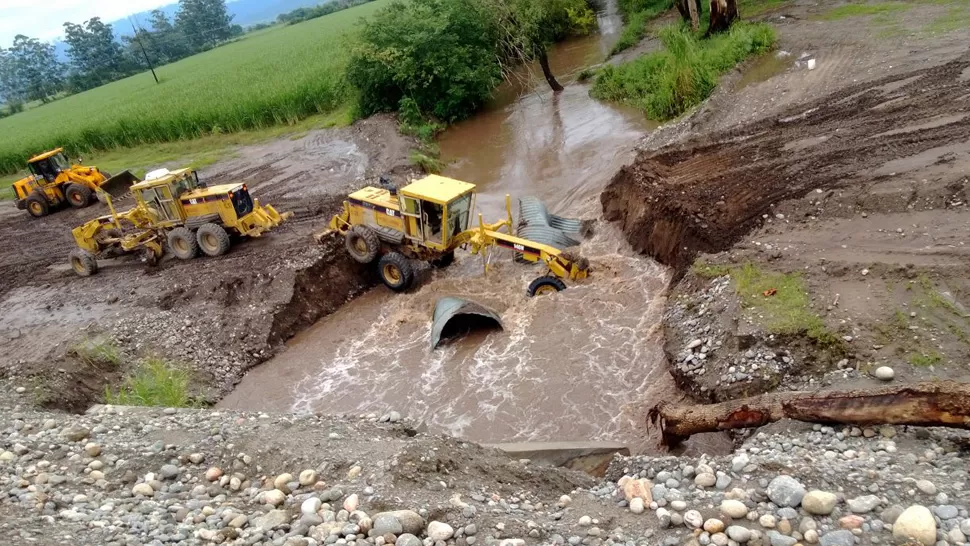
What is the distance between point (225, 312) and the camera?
11719mm

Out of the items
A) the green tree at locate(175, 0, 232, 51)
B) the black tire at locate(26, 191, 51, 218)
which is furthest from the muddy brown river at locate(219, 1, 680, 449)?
the green tree at locate(175, 0, 232, 51)

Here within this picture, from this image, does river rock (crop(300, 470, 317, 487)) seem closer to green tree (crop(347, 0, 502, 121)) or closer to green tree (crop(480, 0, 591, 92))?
green tree (crop(347, 0, 502, 121))

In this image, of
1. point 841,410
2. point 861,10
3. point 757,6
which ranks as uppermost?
point 757,6

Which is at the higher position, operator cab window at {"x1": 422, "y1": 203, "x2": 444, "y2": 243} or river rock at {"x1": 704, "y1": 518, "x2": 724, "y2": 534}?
operator cab window at {"x1": 422, "y1": 203, "x2": 444, "y2": 243}

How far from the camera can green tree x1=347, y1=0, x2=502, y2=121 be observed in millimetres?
23406

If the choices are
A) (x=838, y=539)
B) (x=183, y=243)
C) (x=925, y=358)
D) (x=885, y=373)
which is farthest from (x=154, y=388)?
(x=925, y=358)

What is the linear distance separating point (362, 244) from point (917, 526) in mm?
10427

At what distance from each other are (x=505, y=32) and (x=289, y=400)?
61.2 feet

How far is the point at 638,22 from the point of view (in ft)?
96.7

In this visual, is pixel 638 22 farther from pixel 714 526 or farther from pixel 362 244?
pixel 714 526

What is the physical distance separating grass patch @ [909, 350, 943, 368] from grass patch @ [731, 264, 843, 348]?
0.69 metres

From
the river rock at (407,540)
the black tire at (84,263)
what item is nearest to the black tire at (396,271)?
the black tire at (84,263)

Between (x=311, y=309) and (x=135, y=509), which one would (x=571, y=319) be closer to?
(x=311, y=309)

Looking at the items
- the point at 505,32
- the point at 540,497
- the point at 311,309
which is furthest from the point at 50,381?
the point at 505,32
